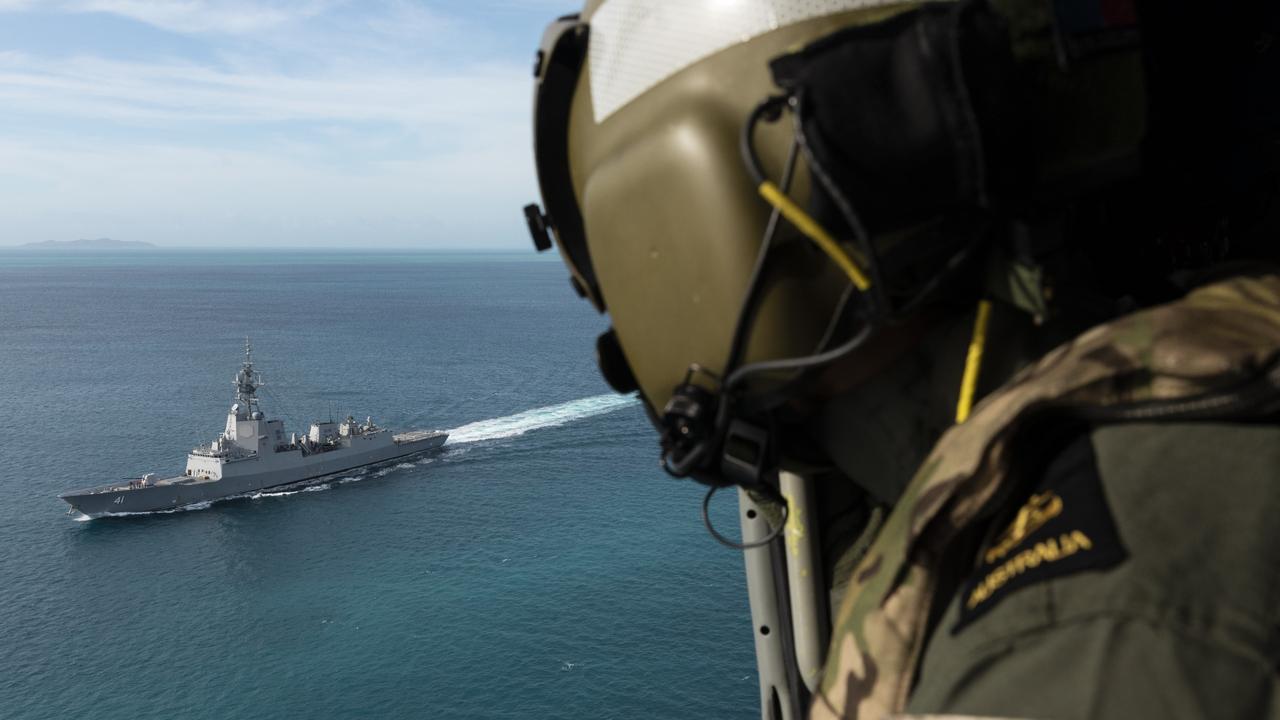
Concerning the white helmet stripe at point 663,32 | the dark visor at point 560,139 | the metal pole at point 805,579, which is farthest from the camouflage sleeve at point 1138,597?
the metal pole at point 805,579

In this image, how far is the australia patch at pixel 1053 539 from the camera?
3.02 feet

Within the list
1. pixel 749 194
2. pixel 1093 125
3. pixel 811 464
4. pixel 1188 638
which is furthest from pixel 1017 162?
pixel 811 464

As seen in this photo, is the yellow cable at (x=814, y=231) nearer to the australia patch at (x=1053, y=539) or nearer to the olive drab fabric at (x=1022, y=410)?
the olive drab fabric at (x=1022, y=410)

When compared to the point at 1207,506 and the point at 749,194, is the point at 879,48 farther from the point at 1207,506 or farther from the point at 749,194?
the point at 1207,506

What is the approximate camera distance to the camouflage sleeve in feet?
2.62

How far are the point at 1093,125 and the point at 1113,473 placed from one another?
48 cm

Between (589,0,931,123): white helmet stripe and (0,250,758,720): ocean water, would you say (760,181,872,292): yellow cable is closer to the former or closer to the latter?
(589,0,931,123): white helmet stripe

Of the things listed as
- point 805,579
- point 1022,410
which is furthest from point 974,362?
point 805,579

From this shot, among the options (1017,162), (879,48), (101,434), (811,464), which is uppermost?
(879,48)

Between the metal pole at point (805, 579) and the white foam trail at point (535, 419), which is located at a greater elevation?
the metal pole at point (805, 579)

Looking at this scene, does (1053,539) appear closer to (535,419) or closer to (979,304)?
(979,304)

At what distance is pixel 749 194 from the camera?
131 centimetres

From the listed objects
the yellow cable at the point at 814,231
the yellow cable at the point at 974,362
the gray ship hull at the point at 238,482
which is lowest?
the gray ship hull at the point at 238,482

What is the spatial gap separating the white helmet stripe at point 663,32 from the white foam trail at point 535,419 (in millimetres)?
54659
